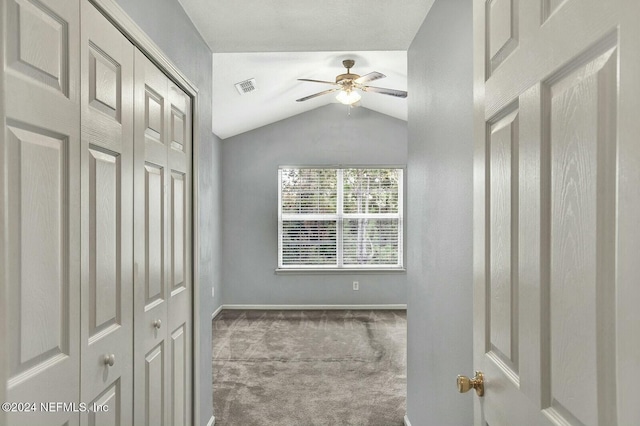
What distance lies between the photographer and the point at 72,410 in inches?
47.1

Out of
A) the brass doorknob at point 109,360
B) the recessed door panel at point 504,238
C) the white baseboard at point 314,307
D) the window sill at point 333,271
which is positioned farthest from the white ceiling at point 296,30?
the white baseboard at point 314,307

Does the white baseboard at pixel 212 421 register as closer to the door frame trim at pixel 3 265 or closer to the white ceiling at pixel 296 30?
the door frame trim at pixel 3 265

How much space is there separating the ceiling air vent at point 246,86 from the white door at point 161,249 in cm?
208

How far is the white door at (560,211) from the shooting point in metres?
0.57

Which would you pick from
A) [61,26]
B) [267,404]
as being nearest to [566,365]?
[61,26]

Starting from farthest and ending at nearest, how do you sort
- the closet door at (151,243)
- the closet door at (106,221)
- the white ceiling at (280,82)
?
the white ceiling at (280,82)
the closet door at (151,243)
the closet door at (106,221)

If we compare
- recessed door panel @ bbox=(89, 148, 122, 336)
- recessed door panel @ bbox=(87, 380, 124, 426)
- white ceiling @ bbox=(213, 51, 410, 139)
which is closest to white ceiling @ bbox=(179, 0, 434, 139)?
white ceiling @ bbox=(213, 51, 410, 139)

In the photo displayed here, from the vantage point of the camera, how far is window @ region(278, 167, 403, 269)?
251 inches

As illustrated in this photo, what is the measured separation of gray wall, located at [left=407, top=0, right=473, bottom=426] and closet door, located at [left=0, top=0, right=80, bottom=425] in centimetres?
129

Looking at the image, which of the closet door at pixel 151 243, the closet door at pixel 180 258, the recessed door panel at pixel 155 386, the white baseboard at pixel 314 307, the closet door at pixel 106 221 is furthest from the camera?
the white baseboard at pixel 314 307

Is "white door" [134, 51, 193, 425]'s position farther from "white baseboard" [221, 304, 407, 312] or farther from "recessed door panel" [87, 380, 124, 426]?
"white baseboard" [221, 304, 407, 312]

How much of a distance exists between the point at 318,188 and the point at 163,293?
14.9 feet

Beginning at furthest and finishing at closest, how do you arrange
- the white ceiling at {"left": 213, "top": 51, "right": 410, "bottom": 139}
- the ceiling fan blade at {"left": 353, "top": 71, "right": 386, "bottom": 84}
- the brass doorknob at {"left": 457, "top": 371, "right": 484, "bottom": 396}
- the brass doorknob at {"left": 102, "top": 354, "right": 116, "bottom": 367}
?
the white ceiling at {"left": 213, "top": 51, "right": 410, "bottom": 139}, the ceiling fan blade at {"left": 353, "top": 71, "right": 386, "bottom": 84}, the brass doorknob at {"left": 102, "top": 354, "right": 116, "bottom": 367}, the brass doorknob at {"left": 457, "top": 371, "right": 484, "bottom": 396}

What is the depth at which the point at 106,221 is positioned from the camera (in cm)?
139
